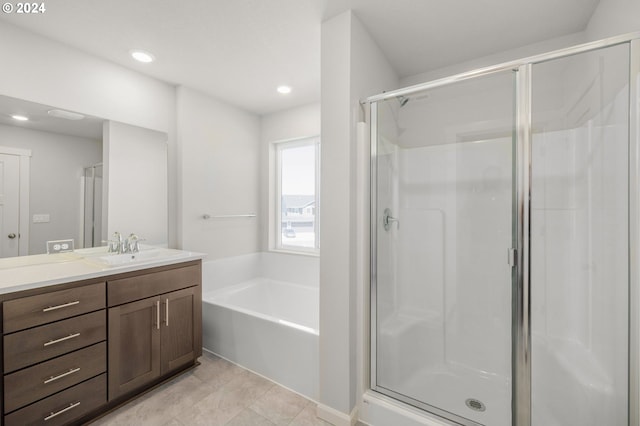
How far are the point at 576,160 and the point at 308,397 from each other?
2.09 m

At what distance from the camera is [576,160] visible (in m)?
1.41

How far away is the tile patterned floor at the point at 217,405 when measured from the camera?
5.46 feet

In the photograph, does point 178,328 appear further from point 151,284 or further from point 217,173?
point 217,173

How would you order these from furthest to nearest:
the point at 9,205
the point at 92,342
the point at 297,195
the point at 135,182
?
the point at 297,195, the point at 135,182, the point at 9,205, the point at 92,342

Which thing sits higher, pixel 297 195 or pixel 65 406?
pixel 297 195

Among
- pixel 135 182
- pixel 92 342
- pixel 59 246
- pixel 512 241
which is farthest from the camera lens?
pixel 135 182

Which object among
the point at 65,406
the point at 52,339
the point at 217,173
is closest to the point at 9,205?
the point at 52,339

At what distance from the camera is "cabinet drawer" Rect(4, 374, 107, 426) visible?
1.38 meters

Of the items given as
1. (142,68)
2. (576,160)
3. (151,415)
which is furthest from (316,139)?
(151,415)

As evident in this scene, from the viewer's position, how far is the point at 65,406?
1.51 meters

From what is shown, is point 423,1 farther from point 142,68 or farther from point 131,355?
point 131,355

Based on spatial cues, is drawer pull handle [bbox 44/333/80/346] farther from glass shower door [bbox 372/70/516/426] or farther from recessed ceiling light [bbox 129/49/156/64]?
recessed ceiling light [bbox 129/49/156/64]

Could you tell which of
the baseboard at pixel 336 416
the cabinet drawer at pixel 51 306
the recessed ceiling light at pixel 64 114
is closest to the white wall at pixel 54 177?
the recessed ceiling light at pixel 64 114

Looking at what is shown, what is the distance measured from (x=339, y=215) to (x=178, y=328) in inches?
59.1
